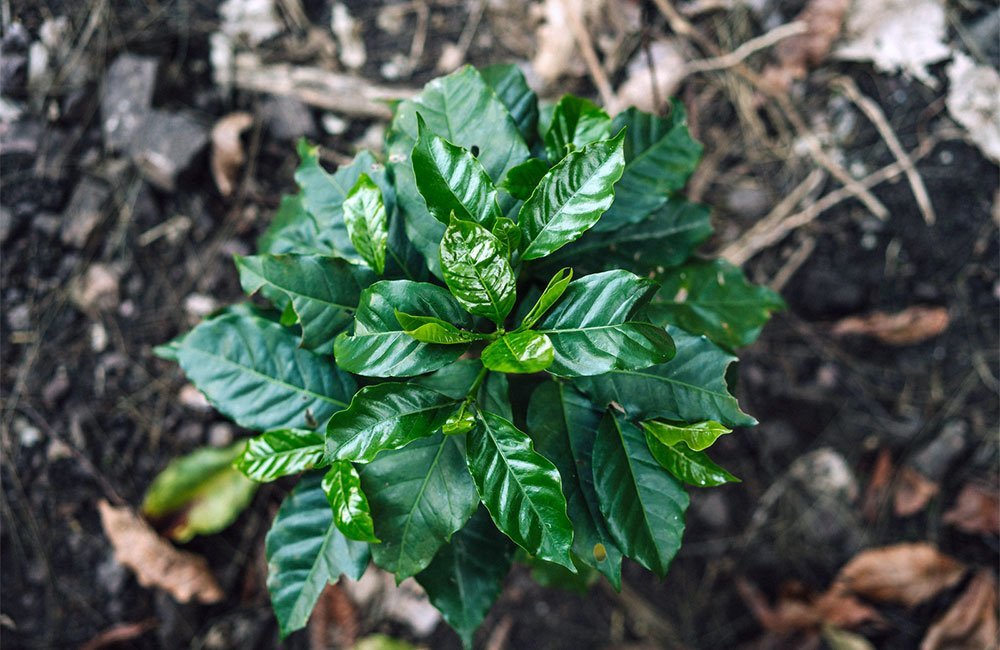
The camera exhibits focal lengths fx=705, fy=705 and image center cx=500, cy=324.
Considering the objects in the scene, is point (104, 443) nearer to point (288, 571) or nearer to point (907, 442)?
point (288, 571)

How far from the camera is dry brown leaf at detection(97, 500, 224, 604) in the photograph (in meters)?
2.24

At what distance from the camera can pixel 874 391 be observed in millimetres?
2588

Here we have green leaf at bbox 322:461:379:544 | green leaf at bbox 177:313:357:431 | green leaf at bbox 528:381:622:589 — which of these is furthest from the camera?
green leaf at bbox 177:313:357:431

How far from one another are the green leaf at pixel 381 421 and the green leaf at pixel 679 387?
12.6 inches

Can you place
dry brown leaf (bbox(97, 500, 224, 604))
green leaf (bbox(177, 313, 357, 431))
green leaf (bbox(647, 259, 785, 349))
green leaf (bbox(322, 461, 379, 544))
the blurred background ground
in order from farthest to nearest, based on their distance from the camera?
1. the blurred background ground
2. dry brown leaf (bbox(97, 500, 224, 604))
3. green leaf (bbox(647, 259, 785, 349))
4. green leaf (bbox(177, 313, 357, 431))
5. green leaf (bbox(322, 461, 379, 544))

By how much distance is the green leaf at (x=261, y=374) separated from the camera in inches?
58.6

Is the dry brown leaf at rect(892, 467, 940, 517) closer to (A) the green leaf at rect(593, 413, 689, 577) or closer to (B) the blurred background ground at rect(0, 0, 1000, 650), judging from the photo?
(B) the blurred background ground at rect(0, 0, 1000, 650)

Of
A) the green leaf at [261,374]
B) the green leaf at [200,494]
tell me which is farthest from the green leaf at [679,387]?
the green leaf at [200,494]

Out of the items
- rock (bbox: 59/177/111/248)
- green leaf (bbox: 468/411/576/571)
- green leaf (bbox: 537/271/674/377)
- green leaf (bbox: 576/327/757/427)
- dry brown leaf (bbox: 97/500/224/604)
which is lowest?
dry brown leaf (bbox: 97/500/224/604)

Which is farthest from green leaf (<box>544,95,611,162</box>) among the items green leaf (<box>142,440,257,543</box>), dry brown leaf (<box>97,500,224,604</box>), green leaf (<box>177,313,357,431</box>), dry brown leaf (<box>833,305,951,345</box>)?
dry brown leaf (<box>97,500,224,604</box>)

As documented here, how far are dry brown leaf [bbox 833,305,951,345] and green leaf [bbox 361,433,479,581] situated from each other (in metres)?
1.83

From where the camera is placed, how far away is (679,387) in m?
1.37

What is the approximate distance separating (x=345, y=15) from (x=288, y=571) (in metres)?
2.03

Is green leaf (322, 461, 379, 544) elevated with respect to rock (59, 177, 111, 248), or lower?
elevated
